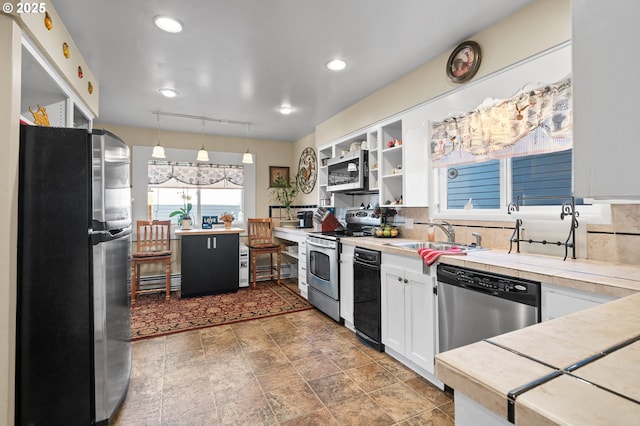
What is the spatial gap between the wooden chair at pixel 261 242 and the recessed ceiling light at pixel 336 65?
285cm

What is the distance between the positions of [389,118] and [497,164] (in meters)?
1.16

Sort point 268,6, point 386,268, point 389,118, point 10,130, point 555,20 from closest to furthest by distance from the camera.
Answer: point 10,130 → point 555,20 → point 268,6 → point 386,268 → point 389,118

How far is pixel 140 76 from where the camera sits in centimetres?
291

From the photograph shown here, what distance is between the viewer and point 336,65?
2727 mm

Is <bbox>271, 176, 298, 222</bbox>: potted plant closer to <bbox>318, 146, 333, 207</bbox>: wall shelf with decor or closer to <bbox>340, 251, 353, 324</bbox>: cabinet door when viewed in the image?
<bbox>318, 146, 333, 207</bbox>: wall shelf with decor

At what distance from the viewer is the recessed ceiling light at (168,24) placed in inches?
80.0

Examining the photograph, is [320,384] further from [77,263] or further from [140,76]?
[140,76]

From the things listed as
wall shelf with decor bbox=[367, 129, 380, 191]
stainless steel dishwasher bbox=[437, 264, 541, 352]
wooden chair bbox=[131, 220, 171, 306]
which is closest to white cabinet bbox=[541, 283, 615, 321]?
stainless steel dishwasher bbox=[437, 264, 541, 352]

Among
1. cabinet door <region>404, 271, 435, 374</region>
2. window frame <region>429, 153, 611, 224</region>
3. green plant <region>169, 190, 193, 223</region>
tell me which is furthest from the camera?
green plant <region>169, 190, 193, 223</region>

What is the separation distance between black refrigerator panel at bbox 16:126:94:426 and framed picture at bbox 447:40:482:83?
2496 millimetres

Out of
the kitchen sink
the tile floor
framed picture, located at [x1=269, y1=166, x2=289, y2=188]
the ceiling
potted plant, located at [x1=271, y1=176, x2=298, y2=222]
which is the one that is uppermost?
the ceiling

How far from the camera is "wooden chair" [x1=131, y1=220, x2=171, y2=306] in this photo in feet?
13.5

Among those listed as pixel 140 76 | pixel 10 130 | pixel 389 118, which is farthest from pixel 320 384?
pixel 140 76

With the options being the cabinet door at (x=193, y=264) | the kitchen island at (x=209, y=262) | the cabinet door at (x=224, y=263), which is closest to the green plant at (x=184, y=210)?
the kitchen island at (x=209, y=262)
